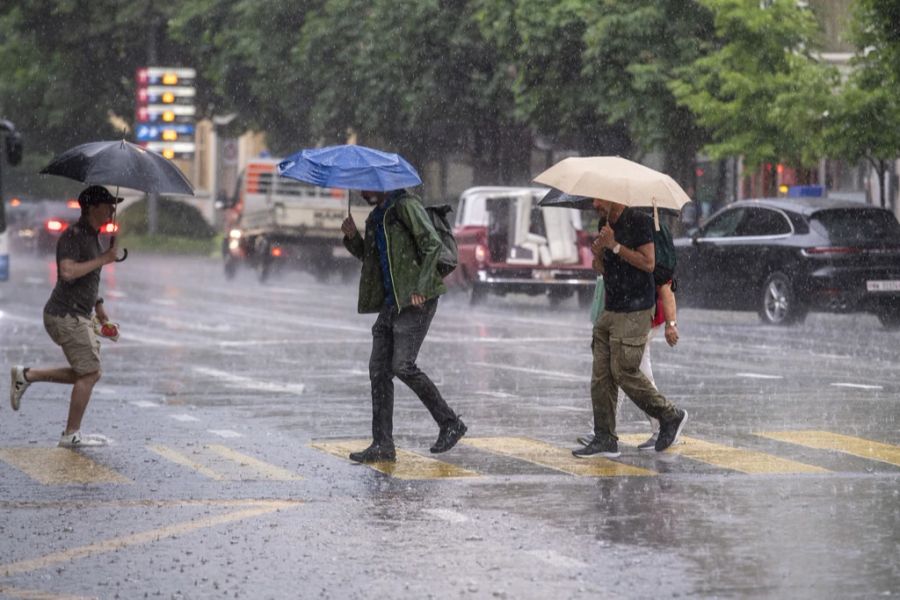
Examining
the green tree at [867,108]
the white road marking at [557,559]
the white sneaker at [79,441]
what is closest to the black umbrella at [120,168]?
the white sneaker at [79,441]

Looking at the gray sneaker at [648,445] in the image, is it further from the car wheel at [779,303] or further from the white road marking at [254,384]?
the car wheel at [779,303]

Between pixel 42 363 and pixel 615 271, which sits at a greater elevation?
pixel 615 271

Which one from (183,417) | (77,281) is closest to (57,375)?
(77,281)

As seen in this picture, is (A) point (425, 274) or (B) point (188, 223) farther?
(B) point (188, 223)

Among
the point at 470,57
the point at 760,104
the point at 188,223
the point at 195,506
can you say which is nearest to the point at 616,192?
the point at 195,506

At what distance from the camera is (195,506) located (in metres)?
10.0

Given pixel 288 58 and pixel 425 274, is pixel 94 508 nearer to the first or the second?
pixel 425 274

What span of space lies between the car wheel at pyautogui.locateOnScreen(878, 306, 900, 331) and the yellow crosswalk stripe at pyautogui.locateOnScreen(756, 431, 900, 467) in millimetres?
12310

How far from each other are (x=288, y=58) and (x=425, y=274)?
122ft

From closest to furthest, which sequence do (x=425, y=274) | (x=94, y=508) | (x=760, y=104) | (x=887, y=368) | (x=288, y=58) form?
(x=94, y=508)
(x=425, y=274)
(x=887, y=368)
(x=760, y=104)
(x=288, y=58)

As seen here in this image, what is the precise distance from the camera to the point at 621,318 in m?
11.9

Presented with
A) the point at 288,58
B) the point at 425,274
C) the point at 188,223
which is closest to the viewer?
the point at 425,274

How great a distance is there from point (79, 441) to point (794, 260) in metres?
14.5

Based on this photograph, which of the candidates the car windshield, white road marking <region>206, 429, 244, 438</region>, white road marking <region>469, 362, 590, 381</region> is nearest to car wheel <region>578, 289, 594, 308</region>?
the car windshield
